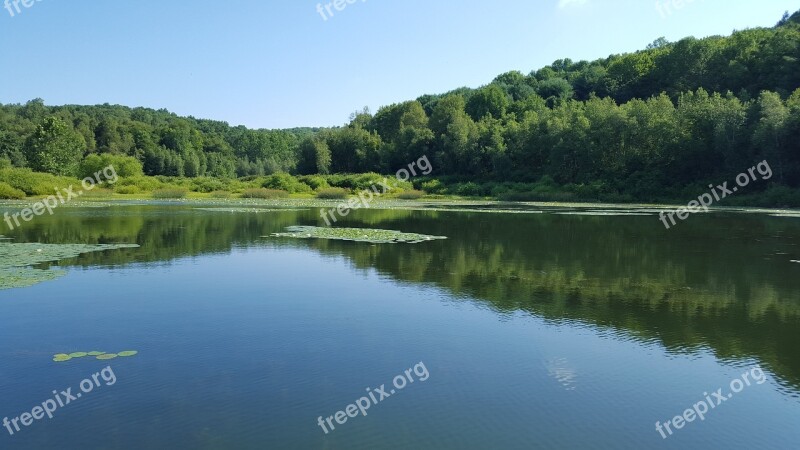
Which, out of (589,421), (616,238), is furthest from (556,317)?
(616,238)

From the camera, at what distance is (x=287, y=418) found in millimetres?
6855

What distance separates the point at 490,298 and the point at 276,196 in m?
60.3

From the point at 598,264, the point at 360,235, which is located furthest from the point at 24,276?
the point at 598,264

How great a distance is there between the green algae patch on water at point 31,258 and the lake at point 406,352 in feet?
2.14

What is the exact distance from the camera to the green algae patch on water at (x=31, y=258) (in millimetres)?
14641

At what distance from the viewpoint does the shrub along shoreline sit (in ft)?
194
